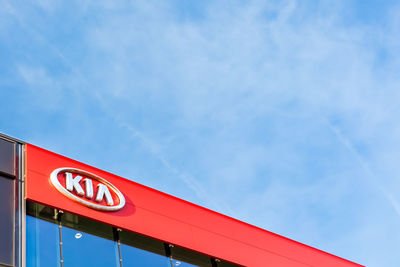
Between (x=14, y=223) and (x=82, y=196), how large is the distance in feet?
→ 8.64

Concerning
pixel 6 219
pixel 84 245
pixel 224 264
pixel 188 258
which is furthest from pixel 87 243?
pixel 224 264

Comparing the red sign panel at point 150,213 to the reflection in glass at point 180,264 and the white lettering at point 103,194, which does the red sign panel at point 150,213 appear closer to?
the white lettering at point 103,194

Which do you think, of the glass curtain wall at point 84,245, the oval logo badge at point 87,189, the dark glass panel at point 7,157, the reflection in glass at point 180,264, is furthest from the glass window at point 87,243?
the reflection in glass at point 180,264

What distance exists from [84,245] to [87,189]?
1.89 meters

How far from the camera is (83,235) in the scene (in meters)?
18.3

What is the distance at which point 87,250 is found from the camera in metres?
18.0

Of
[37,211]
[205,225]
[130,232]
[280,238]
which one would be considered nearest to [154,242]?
[130,232]

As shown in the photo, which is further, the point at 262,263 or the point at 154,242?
the point at 262,263

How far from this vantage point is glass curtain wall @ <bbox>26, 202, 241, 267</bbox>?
17020 millimetres

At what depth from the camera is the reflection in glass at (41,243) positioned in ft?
54.3

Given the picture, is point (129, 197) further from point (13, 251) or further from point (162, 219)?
point (13, 251)

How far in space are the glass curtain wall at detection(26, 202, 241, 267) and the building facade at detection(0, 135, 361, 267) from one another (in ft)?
0.09

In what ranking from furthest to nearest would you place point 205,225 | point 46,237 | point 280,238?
point 280,238 < point 205,225 < point 46,237

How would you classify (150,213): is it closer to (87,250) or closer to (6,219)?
(87,250)
